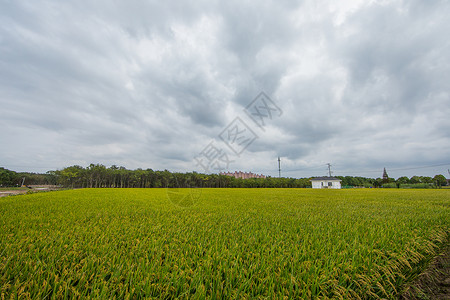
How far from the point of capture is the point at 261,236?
2828 millimetres

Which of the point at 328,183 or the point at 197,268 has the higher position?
the point at 197,268

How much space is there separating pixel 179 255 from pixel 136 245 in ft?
2.26

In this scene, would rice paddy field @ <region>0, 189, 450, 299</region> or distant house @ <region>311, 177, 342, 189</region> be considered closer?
rice paddy field @ <region>0, 189, 450, 299</region>

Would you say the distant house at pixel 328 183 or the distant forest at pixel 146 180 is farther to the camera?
the distant forest at pixel 146 180

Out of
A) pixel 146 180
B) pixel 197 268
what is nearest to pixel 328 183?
pixel 197 268

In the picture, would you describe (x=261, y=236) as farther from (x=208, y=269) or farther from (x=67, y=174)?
(x=67, y=174)

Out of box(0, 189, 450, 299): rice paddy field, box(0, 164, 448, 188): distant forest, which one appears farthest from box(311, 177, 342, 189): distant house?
box(0, 189, 450, 299): rice paddy field

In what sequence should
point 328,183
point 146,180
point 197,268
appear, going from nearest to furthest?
point 197,268, point 328,183, point 146,180

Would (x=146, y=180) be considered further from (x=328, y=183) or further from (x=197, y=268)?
(x=197, y=268)

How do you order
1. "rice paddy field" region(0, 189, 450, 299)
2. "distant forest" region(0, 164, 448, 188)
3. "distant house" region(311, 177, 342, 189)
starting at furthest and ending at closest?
"distant forest" region(0, 164, 448, 188) < "distant house" region(311, 177, 342, 189) < "rice paddy field" region(0, 189, 450, 299)

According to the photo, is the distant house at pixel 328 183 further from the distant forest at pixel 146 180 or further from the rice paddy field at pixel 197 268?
the rice paddy field at pixel 197 268

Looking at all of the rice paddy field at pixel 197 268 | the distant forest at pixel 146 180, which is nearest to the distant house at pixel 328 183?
the distant forest at pixel 146 180

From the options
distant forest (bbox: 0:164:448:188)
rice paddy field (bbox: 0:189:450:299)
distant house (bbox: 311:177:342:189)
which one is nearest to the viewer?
rice paddy field (bbox: 0:189:450:299)

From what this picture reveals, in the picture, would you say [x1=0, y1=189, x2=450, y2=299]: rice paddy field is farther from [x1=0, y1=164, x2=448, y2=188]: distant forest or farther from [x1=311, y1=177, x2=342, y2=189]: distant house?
[x1=0, y1=164, x2=448, y2=188]: distant forest
